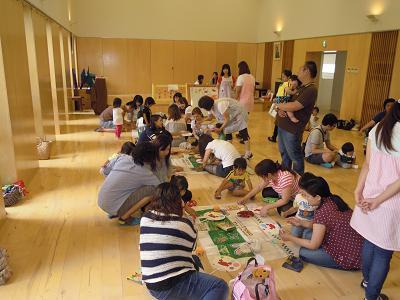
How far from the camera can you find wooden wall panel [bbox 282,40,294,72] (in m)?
10.8

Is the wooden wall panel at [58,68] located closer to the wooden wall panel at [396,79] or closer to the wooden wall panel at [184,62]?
the wooden wall panel at [184,62]

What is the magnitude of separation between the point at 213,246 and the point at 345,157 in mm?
3126

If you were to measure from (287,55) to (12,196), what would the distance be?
9432 mm

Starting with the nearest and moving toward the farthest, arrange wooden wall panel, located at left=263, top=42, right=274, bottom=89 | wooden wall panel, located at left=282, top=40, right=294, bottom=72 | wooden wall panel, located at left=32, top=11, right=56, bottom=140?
→ wooden wall panel, located at left=32, top=11, right=56, bottom=140, wooden wall panel, located at left=282, top=40, right=294, bottom=72, wooden wall panel, located at left=263, top=42, right=274, bottom=89

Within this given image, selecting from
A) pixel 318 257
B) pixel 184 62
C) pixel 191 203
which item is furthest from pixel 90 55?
pixel 318 257

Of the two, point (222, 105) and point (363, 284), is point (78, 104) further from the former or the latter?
point (363, 284)

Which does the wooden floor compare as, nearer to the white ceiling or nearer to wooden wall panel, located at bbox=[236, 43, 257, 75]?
the white ceiling

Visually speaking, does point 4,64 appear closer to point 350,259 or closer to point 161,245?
point 161,245

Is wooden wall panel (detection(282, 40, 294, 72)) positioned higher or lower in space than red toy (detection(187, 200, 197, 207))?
higher

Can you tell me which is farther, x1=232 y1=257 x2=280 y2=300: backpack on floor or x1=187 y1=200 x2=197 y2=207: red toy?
x1=187 y1=200 x2=197 y2=207: red toy

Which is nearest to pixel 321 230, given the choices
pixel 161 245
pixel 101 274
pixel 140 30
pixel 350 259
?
pixel 350 259

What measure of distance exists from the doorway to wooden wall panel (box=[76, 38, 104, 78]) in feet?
23.6

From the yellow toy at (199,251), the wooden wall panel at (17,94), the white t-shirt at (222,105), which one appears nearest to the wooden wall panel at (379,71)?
the white t-shirt at (222,105)

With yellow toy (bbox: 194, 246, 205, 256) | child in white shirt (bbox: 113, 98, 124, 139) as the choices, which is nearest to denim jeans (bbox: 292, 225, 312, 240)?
yellow toy (bbox: 194, 246, 205, 256)
